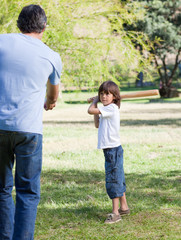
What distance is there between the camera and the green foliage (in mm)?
12641

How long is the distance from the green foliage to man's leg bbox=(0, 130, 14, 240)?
30.2ft

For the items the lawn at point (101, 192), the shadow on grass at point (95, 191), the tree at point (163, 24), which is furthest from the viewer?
the tree at point (163, 24)

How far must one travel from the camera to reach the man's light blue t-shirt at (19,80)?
300 cm

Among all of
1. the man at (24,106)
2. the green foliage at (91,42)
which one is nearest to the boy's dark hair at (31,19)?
the man at (24,106)

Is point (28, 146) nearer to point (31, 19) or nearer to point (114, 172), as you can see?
point (31, 19)

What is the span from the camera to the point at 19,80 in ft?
9.87

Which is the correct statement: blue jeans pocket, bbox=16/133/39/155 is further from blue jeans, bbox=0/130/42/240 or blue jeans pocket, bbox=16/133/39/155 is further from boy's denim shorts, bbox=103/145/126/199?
boy's denim shorts, bbox=103/145/126/199

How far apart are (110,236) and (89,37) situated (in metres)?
10.5

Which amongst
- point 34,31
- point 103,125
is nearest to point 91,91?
point 103,125

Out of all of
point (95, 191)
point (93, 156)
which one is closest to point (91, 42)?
point (93, 156)

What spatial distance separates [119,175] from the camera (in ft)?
14.7

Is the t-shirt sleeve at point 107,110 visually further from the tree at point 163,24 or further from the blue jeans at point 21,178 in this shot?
the tree at point 163,24

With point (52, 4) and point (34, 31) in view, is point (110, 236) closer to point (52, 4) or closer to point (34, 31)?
point (34, 31)

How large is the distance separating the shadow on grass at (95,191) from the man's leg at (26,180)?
1.53 metres
